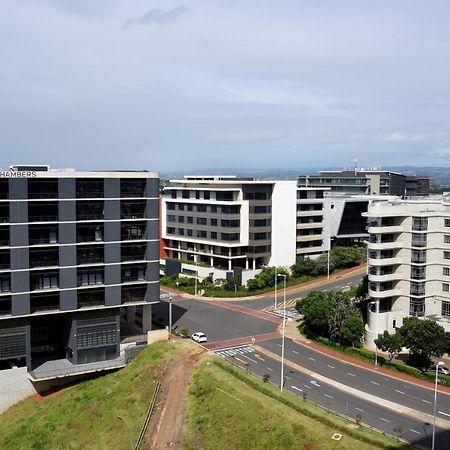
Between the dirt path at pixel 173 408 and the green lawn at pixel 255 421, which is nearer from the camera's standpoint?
the green lawn at pixel 255 421

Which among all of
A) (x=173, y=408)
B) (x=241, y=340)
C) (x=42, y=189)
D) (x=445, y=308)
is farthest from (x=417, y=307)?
(x=42, y=189)

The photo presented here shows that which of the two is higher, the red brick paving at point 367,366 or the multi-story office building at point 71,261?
the multi-story office building at point 71,261

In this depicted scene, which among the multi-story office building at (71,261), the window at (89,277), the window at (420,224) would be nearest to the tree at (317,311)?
the window at (420,224)

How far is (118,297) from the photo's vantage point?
6656 centimetres

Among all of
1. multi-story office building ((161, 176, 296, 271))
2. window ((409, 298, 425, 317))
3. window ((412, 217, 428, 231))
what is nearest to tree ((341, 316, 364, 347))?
window ((409, 298, 425, 317))

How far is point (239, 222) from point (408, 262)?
127 ft

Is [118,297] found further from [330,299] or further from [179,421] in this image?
[330,299]

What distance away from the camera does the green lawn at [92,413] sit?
177ft

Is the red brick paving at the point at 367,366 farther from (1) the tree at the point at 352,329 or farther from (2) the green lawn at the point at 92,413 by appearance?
(2) the green lawn at the point at 92,413

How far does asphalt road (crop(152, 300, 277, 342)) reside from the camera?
7594 centimetres

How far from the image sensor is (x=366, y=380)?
60000 millimetres

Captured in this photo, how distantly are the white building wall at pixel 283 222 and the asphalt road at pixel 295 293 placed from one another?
320 inches

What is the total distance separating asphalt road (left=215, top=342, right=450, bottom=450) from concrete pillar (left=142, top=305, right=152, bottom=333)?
1191 cm

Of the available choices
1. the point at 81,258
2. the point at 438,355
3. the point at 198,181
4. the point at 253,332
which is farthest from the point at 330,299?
the point at 198,181
